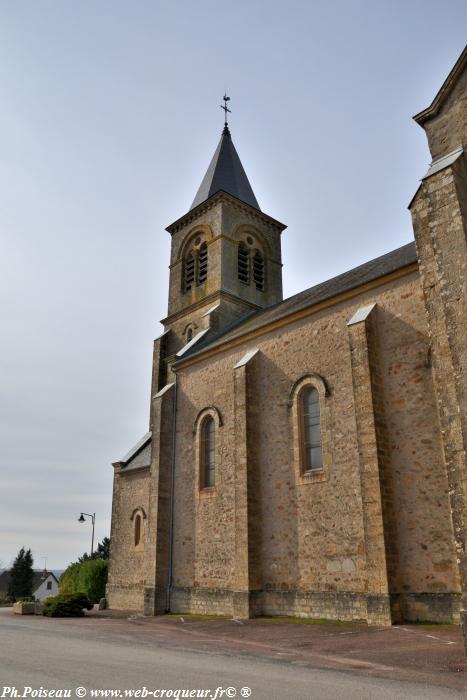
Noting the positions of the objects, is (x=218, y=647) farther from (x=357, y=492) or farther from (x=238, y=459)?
(x=238, y=459)

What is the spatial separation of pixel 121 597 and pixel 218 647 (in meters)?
13.3

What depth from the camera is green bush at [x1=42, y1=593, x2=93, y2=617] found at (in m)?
19.0

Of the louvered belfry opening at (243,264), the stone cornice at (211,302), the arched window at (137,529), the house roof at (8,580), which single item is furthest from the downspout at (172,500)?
the house roof at (8,580)

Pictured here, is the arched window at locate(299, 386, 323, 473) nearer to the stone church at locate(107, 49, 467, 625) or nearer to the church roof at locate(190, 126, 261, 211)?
the stone church at locate(107, 49, 467, 625)

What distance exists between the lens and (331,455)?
14664 millimetres

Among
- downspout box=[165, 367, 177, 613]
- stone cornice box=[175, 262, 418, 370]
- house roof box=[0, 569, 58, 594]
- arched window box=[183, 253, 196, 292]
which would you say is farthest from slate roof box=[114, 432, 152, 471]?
house roof box=[0, 569, 58, 594]

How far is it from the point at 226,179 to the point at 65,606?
22928 mm

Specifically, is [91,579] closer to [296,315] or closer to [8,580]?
[296,315]

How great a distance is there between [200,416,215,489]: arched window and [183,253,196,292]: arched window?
11.2m

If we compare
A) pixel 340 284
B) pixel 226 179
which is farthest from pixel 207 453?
pixel 226 179

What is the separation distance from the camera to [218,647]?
10219 millimetres

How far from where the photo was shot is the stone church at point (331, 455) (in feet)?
35.9

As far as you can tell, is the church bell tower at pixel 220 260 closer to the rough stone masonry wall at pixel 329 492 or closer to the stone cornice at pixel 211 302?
the stone cornice at pixel 211 302

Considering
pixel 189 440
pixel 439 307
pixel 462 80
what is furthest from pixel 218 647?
pixel 462 80
